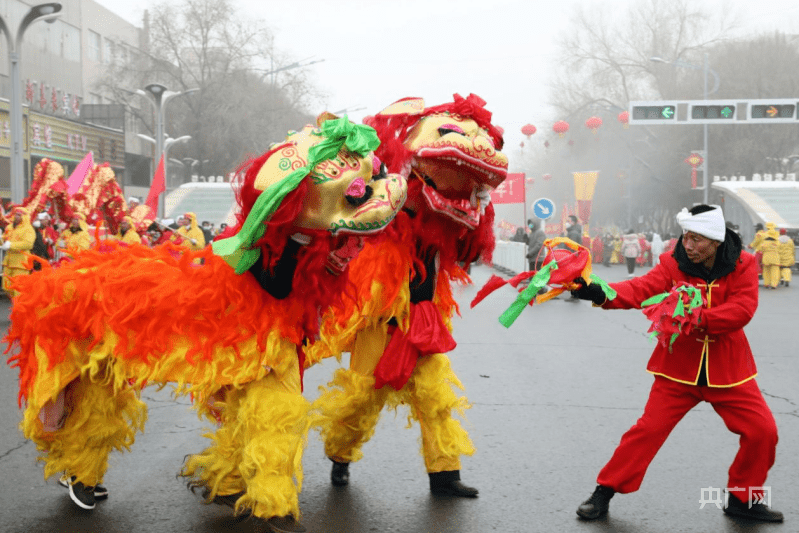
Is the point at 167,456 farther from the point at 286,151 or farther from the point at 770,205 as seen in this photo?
the point at 770,205

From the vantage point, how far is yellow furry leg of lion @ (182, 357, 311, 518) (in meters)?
3.46

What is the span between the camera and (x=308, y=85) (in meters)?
45.4

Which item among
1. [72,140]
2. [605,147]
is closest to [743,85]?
[605,147]

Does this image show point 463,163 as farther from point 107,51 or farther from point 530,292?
point 107,51

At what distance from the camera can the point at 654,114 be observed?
2809 centimetres

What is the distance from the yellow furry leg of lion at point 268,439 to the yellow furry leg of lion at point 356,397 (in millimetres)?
762

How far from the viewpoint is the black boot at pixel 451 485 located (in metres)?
4.48

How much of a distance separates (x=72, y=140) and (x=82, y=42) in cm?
766

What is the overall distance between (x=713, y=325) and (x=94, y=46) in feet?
137

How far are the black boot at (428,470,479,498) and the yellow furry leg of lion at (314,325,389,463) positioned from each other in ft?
1.36

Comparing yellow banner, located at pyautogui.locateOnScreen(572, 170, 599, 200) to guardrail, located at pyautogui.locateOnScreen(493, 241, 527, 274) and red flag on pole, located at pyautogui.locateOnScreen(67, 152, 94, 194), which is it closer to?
guardrail, located at pyautogui.locateOnScreen(493, 241, 527, 274)

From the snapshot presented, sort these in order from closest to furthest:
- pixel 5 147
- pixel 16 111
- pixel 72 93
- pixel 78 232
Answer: pixel 78 232, pixel 16 111, pixel 5 147, pixel 72 93

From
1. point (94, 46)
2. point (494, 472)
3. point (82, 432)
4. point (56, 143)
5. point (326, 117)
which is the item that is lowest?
point (494, 472)

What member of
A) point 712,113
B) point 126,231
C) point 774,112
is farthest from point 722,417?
point 712,113
